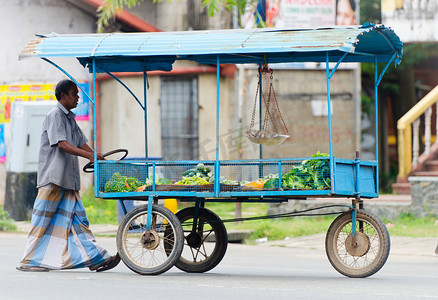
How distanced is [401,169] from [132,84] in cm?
582

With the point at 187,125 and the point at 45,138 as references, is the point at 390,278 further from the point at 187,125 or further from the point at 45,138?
the point at 187,125

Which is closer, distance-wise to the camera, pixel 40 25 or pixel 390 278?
pixel 390 278

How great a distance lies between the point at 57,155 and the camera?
8.99 metres

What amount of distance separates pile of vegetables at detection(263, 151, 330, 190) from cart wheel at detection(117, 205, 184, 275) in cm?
116

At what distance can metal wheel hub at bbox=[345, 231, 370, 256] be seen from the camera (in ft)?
28.1

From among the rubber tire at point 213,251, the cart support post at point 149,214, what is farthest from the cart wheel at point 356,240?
the cart support post at point 149,214

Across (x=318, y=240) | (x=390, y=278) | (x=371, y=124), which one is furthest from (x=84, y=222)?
(x=371, y=124)

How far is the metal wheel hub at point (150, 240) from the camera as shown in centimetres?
877

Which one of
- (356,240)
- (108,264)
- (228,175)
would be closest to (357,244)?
(356,240)

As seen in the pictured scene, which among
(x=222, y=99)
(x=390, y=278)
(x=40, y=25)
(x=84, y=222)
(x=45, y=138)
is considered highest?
(x=40, y=25)

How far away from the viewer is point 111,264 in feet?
30.1

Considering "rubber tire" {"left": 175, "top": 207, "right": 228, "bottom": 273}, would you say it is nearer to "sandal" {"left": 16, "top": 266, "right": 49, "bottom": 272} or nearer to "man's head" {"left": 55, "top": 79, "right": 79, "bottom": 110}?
"sandal" {"left": 16, "top": 266, "right": 49, "bottom": 272}

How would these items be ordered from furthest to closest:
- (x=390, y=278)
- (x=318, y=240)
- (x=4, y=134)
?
(x=4, y=134)
(x=318, y=240)
(x=390, y=278)

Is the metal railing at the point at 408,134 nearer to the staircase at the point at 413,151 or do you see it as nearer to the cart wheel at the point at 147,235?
the staircase at the point at 413,151
